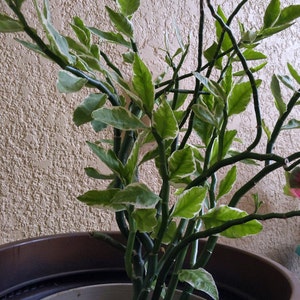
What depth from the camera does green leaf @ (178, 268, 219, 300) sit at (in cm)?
32

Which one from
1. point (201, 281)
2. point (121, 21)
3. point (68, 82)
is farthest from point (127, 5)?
point (201, 281)

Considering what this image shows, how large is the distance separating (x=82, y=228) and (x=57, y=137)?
0.19 m

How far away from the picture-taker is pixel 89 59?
→ 349 mm

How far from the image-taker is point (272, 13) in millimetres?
378

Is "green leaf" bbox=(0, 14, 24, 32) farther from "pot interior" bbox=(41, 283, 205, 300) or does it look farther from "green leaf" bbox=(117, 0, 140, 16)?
"pot interior" bbox=(41, 283, 205, 300)

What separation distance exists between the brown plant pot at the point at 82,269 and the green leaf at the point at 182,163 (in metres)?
0.18

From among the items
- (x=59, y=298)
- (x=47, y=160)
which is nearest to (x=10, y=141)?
(x=47, y=160)

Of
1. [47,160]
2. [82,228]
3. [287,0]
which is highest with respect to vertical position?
[287,0]

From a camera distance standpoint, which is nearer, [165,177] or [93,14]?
[165,177]

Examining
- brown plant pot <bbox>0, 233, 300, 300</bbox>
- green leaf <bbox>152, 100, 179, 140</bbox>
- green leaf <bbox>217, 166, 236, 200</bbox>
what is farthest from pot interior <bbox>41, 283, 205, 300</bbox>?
green leaf <bbox>152, 100, 179, 140</bbox>

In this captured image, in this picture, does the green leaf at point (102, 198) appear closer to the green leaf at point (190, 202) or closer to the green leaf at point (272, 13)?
the green leaf at point (190, 202)

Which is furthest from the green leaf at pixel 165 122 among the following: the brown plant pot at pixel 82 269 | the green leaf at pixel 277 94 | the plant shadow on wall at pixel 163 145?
the brown plant pot at pixel 82 269

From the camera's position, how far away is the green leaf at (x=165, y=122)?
30cm

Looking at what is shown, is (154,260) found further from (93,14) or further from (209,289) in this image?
(93,14)
